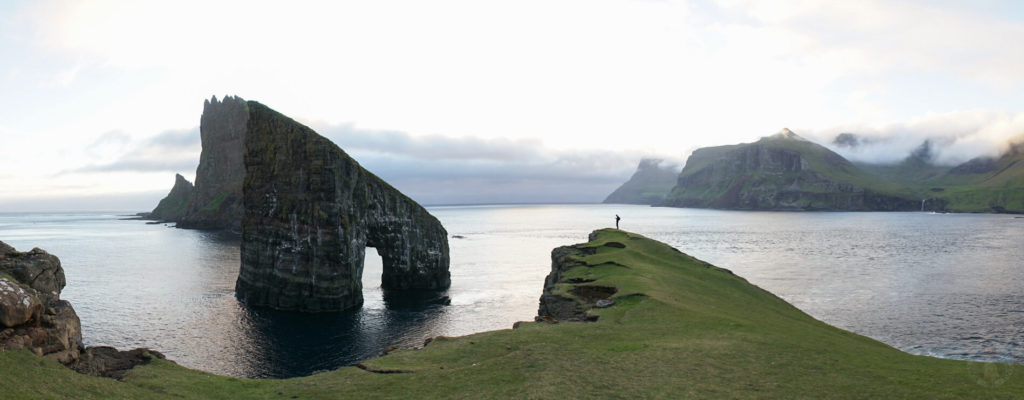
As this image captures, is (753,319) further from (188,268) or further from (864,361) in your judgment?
(188,268)

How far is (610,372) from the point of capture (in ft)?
60.4

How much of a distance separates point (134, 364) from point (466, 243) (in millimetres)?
130060

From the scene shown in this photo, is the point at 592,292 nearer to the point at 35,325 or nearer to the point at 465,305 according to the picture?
the point at 465,305

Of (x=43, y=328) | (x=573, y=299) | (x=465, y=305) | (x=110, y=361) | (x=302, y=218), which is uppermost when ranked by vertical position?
(x=302, y=218)

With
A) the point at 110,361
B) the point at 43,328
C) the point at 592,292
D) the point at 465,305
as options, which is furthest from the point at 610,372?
the point at 465,305

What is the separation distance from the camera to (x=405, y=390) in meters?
18.0

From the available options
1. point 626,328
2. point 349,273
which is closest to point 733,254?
point 349,273

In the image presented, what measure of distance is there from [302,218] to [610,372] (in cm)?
4877

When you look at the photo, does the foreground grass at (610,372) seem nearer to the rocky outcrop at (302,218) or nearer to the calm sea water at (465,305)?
the calm sea water at (465,305)

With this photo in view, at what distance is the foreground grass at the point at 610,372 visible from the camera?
15.9m

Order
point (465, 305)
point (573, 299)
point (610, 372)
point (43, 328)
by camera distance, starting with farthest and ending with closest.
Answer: point (465, 305)
point (573, 299)
point (610, 372)
point (43, 328)

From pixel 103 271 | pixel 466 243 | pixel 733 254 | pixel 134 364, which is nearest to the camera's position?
pixel 134 364

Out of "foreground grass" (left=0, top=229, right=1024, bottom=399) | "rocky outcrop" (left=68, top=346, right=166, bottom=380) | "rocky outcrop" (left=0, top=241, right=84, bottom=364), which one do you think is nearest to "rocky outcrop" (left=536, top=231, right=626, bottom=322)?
"foreground grass" (left=0, top=229, right=1024, bottom=399)

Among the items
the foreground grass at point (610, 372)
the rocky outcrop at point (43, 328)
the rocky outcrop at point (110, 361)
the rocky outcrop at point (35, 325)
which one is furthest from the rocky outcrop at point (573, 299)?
the rocky outcrop at point (35, 325)
